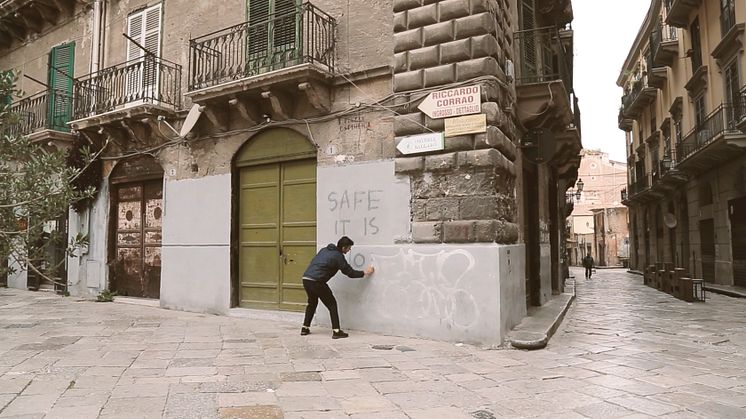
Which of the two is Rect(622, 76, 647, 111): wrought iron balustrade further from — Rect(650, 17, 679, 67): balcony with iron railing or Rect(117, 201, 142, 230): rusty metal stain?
Rect(117, 201, 142, 230): rusty metal stain

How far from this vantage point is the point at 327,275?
7.47 metres

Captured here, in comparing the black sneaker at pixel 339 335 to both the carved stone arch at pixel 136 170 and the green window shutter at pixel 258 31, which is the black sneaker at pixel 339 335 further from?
the carved stone arch at pixel 136 170

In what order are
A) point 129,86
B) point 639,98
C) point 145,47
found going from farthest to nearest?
point 639,98, point 129,86, point 145,47

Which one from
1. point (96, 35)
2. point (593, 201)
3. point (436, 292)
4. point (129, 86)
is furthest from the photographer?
point (593, 201)

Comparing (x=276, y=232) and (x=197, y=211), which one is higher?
(x=197, y=211)

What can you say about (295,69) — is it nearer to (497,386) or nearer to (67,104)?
(497,386)

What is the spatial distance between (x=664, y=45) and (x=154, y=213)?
74.8ft

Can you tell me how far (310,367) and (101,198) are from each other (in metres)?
9.01

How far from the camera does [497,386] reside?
5102 millimetres

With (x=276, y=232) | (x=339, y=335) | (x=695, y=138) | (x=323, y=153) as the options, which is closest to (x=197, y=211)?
(x=276, y=232)

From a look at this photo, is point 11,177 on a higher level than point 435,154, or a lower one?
lower

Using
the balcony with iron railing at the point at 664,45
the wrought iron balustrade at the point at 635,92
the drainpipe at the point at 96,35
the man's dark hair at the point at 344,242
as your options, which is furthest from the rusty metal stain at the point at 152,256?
the wrought iron balustrade at the point at 635,92

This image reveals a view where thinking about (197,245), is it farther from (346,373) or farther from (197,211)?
(346,373)

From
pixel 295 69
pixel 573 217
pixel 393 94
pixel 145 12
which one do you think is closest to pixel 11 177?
pixel 295 69
